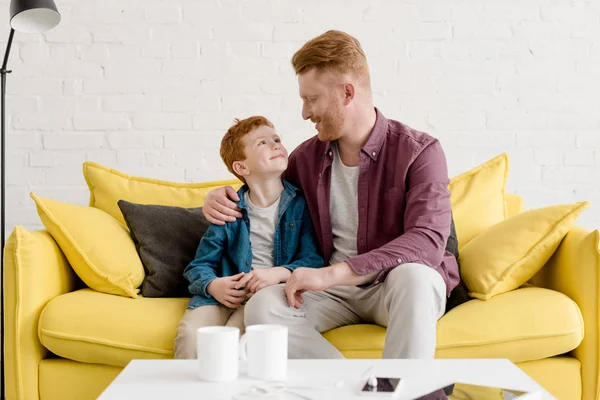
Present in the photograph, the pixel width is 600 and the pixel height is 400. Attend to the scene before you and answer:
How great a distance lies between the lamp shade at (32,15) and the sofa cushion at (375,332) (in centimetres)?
102

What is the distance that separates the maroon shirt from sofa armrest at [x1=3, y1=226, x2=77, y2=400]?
2.85ft

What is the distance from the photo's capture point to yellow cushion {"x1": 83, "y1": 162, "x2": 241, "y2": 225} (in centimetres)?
266

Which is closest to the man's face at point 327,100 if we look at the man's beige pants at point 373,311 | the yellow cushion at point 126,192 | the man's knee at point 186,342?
the man's beige pants at point 373,311

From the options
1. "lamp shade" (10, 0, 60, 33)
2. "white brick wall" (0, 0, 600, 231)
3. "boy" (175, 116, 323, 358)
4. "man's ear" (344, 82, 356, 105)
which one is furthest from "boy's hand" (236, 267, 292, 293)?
"lamp shade" (10, 0, 60, 33)

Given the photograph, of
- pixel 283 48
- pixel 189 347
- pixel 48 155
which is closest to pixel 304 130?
pixel 283 48

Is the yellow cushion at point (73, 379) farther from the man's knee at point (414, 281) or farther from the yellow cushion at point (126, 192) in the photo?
the man's knee at point (414, 281)

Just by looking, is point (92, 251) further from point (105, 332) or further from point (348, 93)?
point (348, 93)

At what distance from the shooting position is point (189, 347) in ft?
6.47

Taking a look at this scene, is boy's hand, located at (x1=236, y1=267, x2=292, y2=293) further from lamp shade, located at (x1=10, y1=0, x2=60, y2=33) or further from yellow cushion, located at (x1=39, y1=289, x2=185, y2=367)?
lamp shade, located at (x1=10, y1=0, x2=60, y2=33)

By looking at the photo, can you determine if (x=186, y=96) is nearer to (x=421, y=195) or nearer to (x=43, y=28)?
(x=43, y=28)

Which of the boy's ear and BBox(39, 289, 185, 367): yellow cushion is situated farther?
the boy's ear

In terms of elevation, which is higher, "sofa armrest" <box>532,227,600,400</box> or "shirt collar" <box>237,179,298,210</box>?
"shirt collar" <box>237,179,298,210</box>

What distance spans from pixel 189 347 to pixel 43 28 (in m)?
1.31

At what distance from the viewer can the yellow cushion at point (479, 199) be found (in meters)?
2.57
